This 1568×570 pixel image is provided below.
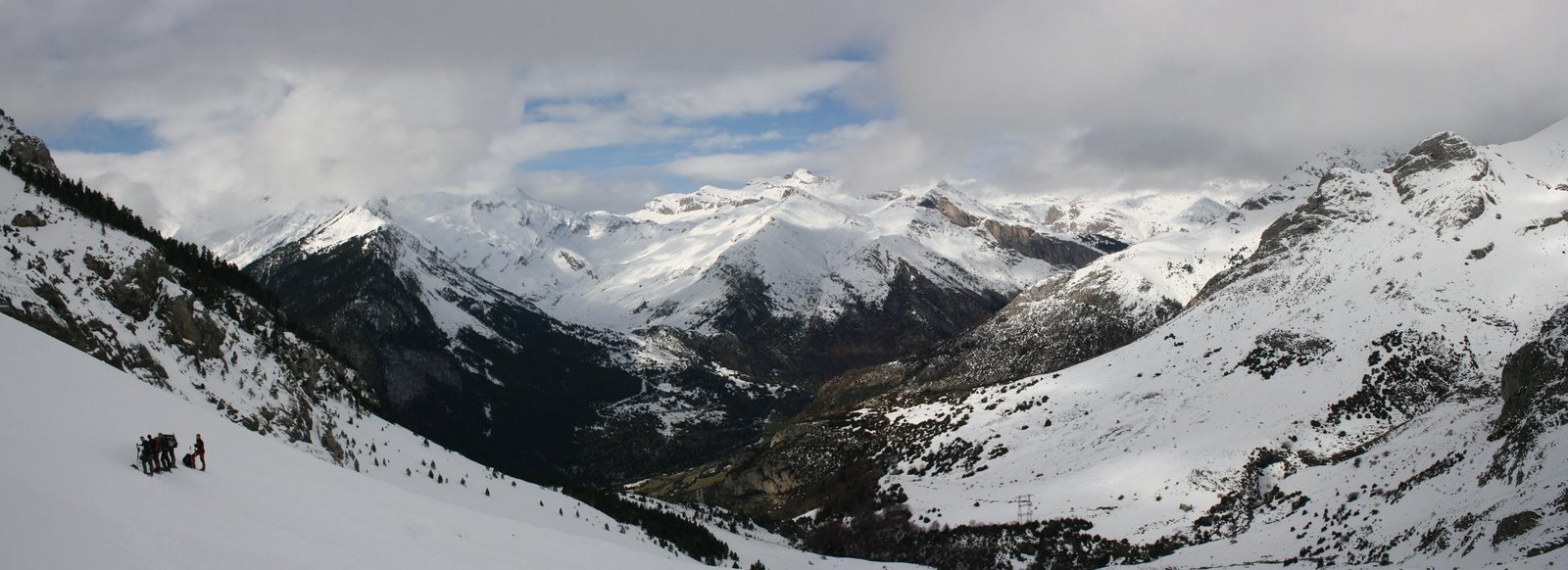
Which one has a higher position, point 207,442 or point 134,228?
point 134,228

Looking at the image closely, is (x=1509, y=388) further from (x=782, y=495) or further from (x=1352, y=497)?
(x=782, y=495)

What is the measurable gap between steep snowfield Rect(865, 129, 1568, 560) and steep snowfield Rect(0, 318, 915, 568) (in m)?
40.4

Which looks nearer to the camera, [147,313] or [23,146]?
[147,313]

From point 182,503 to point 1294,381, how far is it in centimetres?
7964

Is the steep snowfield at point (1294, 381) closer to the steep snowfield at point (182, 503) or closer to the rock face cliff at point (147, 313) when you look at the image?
the steep snowfield at point (182, 503)

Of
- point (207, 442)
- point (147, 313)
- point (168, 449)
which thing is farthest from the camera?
point (147, 313)

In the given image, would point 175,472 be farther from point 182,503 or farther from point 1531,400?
point 1531,400

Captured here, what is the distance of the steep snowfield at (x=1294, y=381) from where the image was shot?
202 feet

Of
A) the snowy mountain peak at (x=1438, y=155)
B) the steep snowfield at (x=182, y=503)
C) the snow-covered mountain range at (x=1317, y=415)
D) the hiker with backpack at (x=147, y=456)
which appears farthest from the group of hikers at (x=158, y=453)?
the snowy mountain peak at (x=1438, y=155)

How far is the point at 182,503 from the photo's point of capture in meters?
16.3

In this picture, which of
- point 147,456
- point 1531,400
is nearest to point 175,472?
point 147,456

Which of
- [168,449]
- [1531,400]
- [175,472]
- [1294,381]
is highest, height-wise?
[168,449]

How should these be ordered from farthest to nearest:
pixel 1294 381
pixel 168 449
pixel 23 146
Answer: pixel 1294 381, pixel 23 146, pixel 168 449

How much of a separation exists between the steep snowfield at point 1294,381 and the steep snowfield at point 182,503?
4038cm
